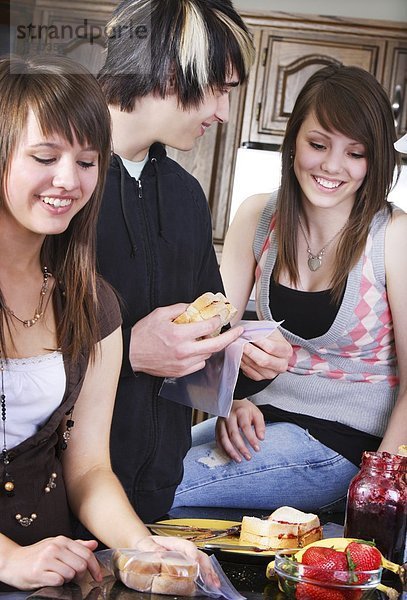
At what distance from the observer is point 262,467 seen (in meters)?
1.80

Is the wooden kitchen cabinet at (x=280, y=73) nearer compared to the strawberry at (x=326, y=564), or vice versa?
the strawberry at (x=326, y=564)

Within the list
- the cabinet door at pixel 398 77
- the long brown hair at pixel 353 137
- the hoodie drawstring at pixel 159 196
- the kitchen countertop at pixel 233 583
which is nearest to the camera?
the kitchen countertop at pixel 233 583

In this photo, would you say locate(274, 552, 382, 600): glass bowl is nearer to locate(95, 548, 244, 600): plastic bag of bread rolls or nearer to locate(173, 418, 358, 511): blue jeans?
locate(95, 548, 244, 600): plastic bag of bread rolls

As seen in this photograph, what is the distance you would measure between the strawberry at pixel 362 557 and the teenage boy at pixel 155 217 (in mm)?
556

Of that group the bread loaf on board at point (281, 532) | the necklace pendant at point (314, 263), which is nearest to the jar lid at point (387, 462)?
the bread loaf on board at point (281, 532)

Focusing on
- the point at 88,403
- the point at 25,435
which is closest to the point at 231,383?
the point at 88,403

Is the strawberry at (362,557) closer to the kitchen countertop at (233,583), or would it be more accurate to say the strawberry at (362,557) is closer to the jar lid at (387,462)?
the kitchen countertop at (233,583)

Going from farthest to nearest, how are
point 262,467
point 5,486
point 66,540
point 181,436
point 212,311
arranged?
point 262,467, point 181,436, point 212,311, point 5,486, point 66,540

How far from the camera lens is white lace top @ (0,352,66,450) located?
3.84 feet

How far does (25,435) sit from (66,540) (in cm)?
20

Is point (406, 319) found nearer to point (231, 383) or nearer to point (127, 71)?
point (231, 383)

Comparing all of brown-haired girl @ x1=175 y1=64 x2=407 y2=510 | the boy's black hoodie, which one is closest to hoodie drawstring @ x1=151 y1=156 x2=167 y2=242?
the boy's black hoodie

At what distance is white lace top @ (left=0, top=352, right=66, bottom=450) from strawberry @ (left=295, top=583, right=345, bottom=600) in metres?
0.42

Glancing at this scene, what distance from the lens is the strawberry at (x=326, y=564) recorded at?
94cm
